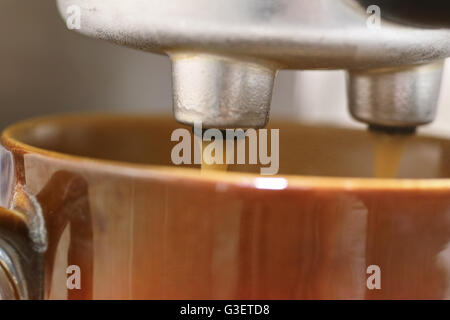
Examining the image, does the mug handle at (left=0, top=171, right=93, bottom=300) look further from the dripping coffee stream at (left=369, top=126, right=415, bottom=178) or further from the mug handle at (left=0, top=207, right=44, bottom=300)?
the dripping coffee stream at (left=369, top=126, right=415, bottom=178)

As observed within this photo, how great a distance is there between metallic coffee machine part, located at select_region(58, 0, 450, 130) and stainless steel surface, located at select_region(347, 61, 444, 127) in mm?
56

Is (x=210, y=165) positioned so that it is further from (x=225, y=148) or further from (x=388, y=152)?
(x=388, y=152)

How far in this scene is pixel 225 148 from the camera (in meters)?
0.21

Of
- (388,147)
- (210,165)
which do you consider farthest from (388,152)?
(210,165)

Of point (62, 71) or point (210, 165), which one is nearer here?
point (210, 165)

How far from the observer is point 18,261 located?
0.19m

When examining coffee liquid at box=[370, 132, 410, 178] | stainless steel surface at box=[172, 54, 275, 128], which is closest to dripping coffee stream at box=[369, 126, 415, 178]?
coffee liquid at box=[370, 132, 410, 178]

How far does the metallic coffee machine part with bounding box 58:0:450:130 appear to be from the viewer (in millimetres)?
175

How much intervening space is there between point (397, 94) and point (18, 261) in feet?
0.54

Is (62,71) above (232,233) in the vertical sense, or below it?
above

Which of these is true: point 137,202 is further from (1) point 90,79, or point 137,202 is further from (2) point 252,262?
(1) point 90,79

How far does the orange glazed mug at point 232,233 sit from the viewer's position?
0.55 ft

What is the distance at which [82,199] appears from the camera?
0.18 meters

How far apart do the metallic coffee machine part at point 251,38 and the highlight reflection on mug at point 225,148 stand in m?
0.01
